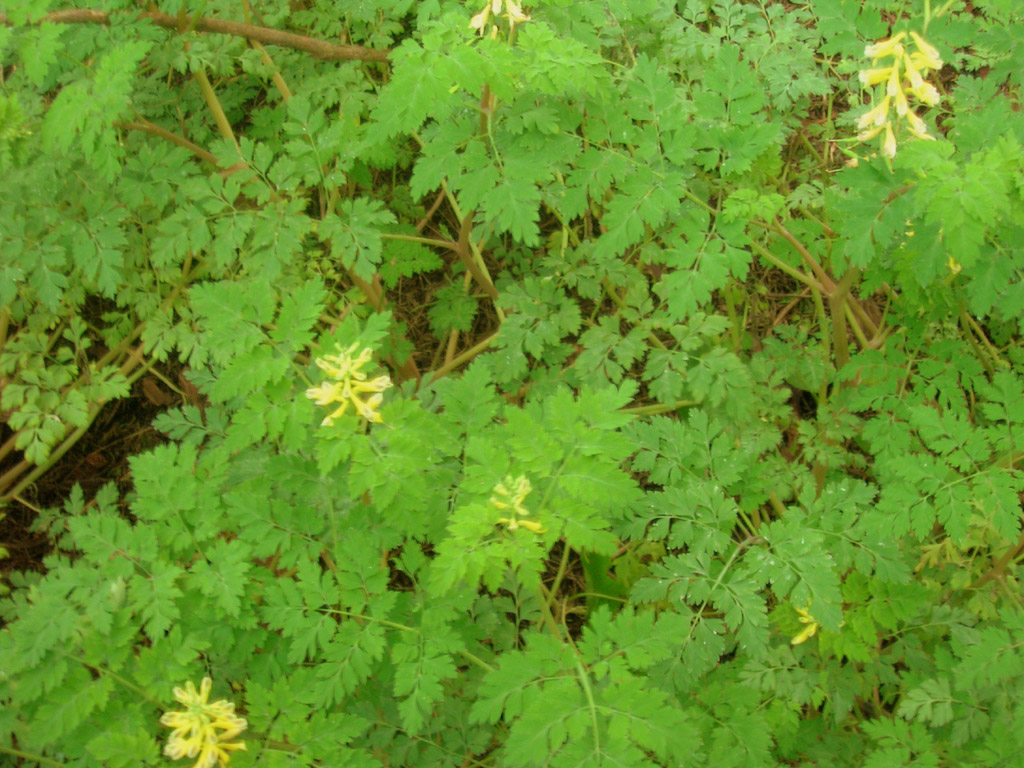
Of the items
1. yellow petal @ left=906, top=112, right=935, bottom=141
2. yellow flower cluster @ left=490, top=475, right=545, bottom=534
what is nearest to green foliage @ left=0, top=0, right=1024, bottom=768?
yellow flower cluster @ left=490, top=475, right=545, bottom=534

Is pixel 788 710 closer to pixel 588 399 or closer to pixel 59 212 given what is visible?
pixel 588 399

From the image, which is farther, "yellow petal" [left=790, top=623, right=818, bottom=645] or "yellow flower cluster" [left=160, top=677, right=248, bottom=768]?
"yellow petal" [left=790, top=623, right=818, bottom=645]

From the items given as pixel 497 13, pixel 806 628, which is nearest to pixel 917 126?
pixel 497 13

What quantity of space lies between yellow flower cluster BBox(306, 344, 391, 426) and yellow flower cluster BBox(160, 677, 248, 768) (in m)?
0.79

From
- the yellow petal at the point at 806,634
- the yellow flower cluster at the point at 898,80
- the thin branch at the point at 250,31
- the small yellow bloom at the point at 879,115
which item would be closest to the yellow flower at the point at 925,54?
the yellow flower cluster at the point at 898,80

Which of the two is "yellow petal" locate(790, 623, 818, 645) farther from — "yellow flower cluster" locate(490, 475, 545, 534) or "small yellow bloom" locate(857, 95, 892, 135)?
"small yellow bloom" locate(857, 95, 892, 135)

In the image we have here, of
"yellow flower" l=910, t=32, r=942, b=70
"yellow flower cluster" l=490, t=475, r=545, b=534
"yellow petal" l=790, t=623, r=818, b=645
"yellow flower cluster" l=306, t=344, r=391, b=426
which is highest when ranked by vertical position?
"yellow flower" l=910, t=32, r=942, b=70

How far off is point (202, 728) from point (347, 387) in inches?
37.4

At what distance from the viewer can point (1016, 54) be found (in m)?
2.51

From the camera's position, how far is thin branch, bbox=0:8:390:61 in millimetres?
2697

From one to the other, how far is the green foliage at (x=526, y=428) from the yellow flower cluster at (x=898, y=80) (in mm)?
96

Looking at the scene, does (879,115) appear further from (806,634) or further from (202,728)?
(202,728)

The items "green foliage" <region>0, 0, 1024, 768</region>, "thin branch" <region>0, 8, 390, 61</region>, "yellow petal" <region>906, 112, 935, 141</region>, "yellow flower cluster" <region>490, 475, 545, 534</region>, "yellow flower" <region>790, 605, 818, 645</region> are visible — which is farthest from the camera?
"thin branch" <region>0, 8, 390, 61</region>

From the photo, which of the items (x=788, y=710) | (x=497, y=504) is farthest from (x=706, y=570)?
(x=497, y=504)
